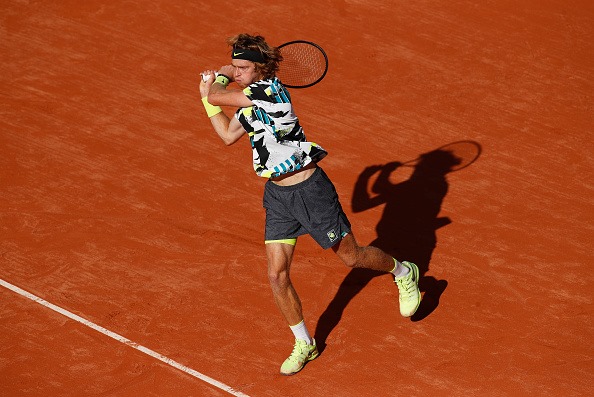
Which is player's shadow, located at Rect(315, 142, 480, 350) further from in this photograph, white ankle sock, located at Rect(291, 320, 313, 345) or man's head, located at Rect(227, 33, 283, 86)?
man's head, located at Rect(227, 33, 283, 86)

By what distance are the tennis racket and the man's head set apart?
3.55 ft

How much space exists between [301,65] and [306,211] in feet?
5.16

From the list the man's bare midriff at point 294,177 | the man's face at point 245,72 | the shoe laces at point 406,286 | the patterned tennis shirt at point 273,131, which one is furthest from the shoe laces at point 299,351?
the man's face at point 245,72

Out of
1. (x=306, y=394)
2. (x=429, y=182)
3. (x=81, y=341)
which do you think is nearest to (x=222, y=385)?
(x=306, y=394)

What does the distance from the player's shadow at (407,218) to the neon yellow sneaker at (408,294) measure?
300 millimetres

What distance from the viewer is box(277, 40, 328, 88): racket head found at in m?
8.09

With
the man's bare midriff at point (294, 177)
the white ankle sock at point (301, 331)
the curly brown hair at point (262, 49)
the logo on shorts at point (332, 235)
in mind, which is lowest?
the white ankle sock at point (301, 331)

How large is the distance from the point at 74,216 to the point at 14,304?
139cm

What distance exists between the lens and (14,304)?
27.3ft

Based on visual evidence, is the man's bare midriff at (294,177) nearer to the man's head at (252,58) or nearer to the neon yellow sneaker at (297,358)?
the man's head at (252,58)

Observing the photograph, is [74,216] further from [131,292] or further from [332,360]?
[332,360]

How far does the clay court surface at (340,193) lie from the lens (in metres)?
7.69

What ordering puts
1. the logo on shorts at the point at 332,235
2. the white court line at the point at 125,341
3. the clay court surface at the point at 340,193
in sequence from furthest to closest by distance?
the clay court surface at the point at 340,193
the white court line at the point at 125,341
the logo on shorts at the point at 332,235

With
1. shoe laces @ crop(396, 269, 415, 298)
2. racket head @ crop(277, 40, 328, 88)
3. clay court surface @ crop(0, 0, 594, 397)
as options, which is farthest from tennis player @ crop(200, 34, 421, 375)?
racket head @ crop(277, 40, 328, 88)
